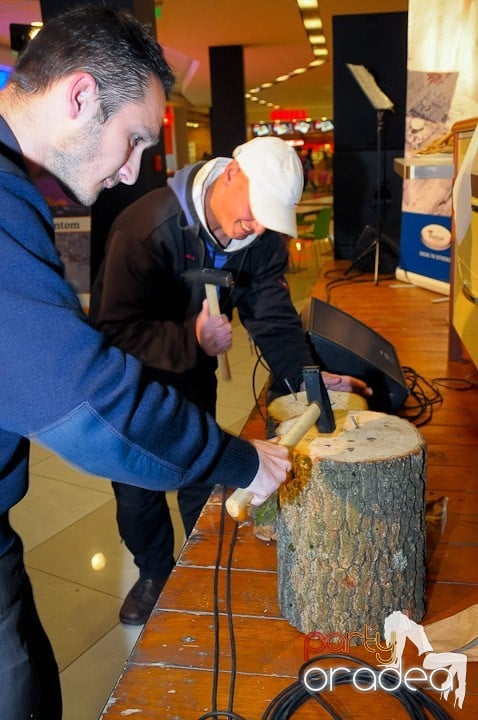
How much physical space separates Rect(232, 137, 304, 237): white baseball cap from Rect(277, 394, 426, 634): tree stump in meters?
0.69

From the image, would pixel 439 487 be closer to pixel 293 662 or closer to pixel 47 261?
pixel 293 662

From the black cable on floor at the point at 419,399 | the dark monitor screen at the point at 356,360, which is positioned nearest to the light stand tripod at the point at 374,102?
the black cable on floor at the point at 419,399

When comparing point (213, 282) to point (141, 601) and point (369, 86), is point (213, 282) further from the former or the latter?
point (369, 86)

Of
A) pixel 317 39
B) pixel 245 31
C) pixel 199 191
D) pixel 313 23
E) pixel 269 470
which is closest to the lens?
pixel 269 470

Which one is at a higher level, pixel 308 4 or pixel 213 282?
pixel 308 4

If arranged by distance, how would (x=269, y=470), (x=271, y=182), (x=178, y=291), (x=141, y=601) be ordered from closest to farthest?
(x=269, y=470) → (x=271, y=182) → (x=178, y=291) → (x=141, y=601)

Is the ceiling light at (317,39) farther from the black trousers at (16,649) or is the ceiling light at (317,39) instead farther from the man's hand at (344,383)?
the black trousers at (16,649)

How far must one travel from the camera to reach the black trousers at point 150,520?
1.97 metres

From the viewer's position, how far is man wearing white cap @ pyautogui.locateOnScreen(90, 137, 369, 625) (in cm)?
169

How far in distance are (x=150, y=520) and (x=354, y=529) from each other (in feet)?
3.39

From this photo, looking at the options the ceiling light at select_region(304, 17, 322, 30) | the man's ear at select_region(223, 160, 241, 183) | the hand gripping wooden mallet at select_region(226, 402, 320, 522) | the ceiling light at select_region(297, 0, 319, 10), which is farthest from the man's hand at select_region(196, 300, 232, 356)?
the ceiling light at select_region(304, 17, 322, 30)

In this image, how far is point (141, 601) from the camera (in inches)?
82.7

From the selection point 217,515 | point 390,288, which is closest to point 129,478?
point 217,515

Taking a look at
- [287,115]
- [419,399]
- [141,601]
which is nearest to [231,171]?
[419,399]
